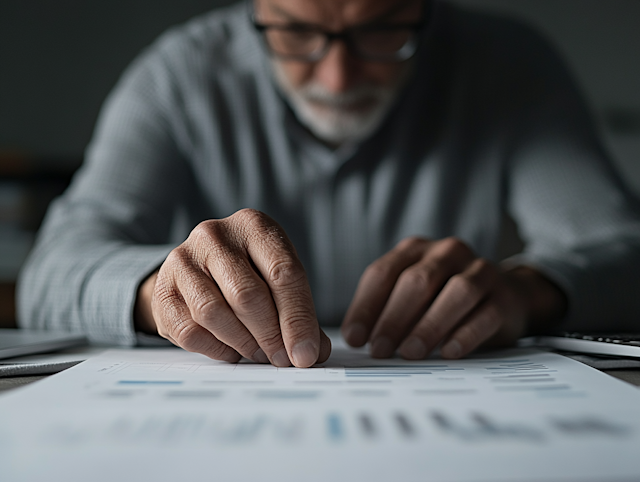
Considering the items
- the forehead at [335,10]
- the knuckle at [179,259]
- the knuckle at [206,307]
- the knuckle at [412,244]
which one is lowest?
the knuckle at [206,307]

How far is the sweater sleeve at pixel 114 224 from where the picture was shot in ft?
1.82

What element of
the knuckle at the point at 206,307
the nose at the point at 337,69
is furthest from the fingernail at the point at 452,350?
the nose at the point at 337,69

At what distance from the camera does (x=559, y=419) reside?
25 cm

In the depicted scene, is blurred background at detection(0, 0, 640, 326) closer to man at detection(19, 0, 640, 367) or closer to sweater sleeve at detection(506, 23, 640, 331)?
man at detection(19, 0, 640, 367)

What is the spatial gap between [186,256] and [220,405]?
17 cm

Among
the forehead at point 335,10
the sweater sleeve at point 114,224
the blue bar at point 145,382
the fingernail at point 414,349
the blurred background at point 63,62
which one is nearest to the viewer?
→ the blue bar at point 145,382

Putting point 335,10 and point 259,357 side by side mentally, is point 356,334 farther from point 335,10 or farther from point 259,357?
point 335,10

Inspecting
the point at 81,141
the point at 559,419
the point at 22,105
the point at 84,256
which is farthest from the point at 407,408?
the point at 22,105

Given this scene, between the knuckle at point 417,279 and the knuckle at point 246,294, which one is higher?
the knuckle at point 417,279

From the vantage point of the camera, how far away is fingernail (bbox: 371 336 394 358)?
1.49 ft

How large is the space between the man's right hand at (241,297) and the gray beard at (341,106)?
1.68 feet

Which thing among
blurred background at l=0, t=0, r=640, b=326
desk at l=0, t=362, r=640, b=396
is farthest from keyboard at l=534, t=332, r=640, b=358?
blurred background at l=0, t=0, r=640, b=326

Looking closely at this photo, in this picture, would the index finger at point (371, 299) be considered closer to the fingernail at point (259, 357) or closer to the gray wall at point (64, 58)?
the fingernail at point (259, 357)

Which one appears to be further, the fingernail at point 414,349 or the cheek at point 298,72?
the cheek at point 298,72
